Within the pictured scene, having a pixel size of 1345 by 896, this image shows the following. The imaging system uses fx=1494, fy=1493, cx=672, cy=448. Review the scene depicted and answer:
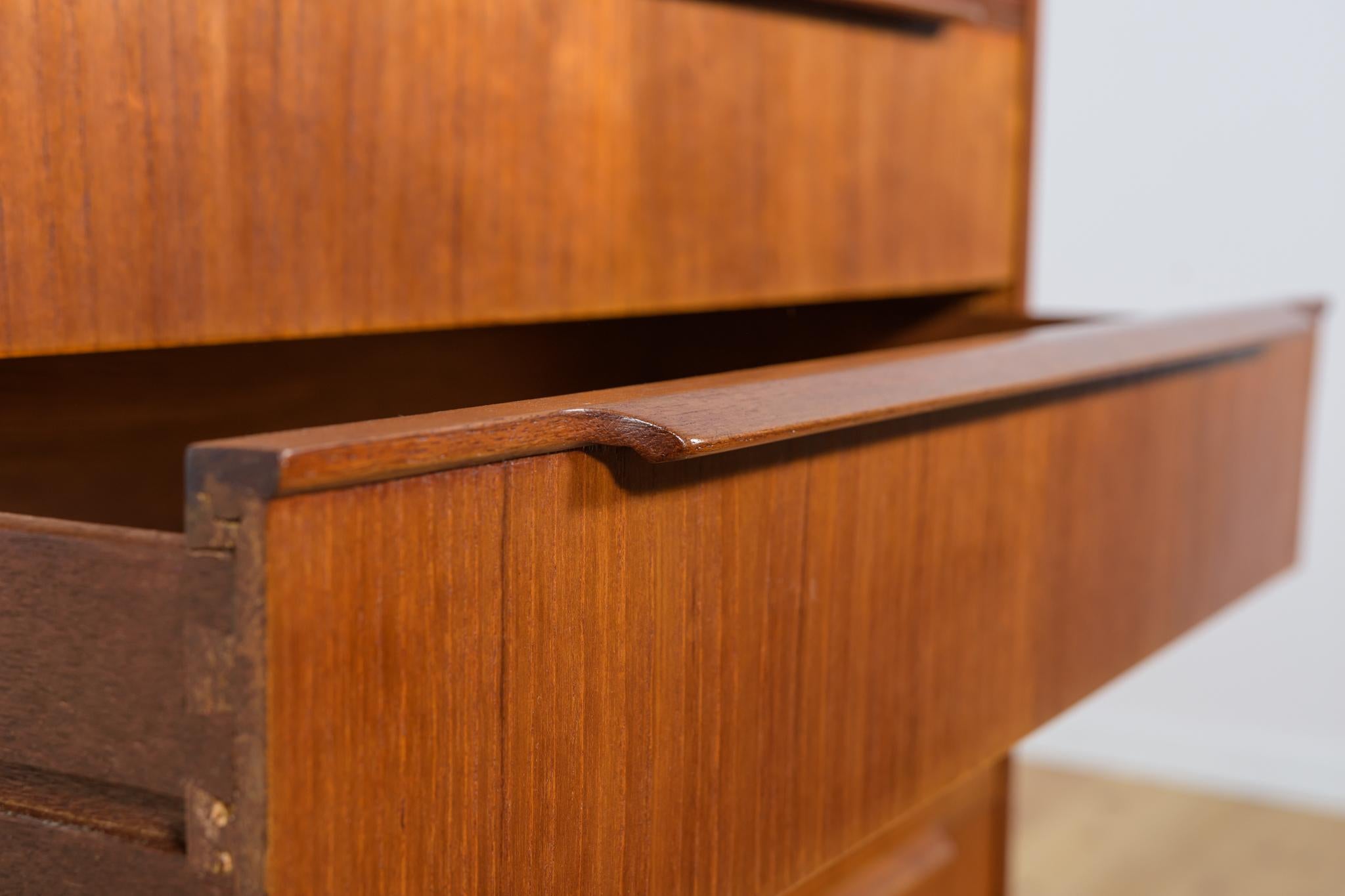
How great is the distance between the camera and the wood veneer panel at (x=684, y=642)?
0.99 feet

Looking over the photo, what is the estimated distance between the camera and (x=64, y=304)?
17.8 inches

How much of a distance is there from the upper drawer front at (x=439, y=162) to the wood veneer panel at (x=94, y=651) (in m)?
0.15

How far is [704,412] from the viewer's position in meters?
0.39

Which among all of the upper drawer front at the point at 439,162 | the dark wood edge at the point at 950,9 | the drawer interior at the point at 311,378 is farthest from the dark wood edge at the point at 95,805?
the dark wood edge at the point at 950,9

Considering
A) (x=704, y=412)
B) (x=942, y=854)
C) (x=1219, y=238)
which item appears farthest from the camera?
(x=1219, y=238)

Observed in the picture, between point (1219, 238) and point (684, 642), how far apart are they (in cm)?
193

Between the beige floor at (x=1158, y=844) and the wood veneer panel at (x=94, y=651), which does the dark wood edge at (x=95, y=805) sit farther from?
the beige floor at (x=1158, y=844)

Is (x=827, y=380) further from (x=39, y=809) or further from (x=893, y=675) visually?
(x=39, y=809)

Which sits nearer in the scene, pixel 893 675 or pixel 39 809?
pixel 39 809

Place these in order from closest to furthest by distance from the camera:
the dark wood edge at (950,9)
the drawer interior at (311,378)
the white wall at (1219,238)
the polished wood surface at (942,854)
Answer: the drawer interior at (311,378) < the dark wood edge at (950,9) < the polished wood surface at (942,854) < the white wall at (1219,238)

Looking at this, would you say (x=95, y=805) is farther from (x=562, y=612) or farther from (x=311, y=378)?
(x=311, y=378)

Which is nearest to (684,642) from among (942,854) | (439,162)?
(439,162)

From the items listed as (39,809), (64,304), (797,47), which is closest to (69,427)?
(64,304)

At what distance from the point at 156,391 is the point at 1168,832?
1.74 meters
